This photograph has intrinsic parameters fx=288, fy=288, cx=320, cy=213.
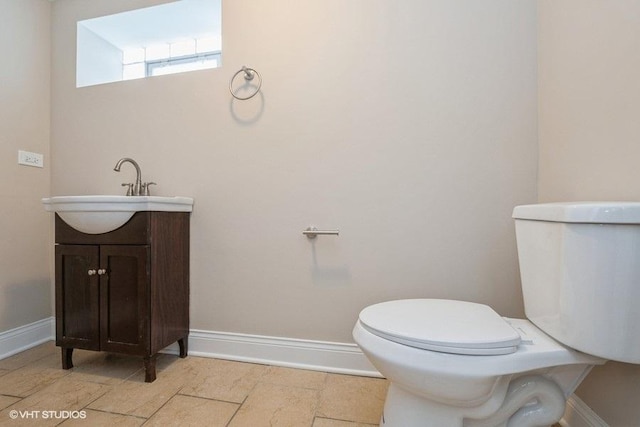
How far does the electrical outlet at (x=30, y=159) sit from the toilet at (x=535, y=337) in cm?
205

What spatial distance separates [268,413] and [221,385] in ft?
0.97

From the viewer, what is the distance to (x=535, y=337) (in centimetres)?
80

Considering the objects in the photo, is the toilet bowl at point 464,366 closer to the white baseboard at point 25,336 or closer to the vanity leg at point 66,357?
the vanity leg at point 66,357

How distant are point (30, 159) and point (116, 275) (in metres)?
1.02

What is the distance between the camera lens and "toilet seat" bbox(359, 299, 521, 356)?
703 millimetres

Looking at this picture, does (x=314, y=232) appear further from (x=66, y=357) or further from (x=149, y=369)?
(x=66, y=357)

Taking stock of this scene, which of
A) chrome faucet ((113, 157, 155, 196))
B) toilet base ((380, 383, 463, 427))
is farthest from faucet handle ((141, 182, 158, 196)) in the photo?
toilet base ((380, 383, 463, 427))

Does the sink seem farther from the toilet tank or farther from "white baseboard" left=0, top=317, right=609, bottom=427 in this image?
the toilet tank

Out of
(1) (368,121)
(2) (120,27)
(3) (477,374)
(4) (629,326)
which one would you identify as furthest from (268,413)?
(2) (120,27)

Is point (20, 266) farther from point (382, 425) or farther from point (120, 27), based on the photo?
point (382, 425)

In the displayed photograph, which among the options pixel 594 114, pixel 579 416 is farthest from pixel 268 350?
pixel 594 114

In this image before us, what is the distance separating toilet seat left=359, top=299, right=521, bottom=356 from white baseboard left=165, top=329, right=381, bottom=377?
537 millimetres

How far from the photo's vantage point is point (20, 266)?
163 centimetres

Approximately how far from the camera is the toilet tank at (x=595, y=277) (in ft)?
2.10
